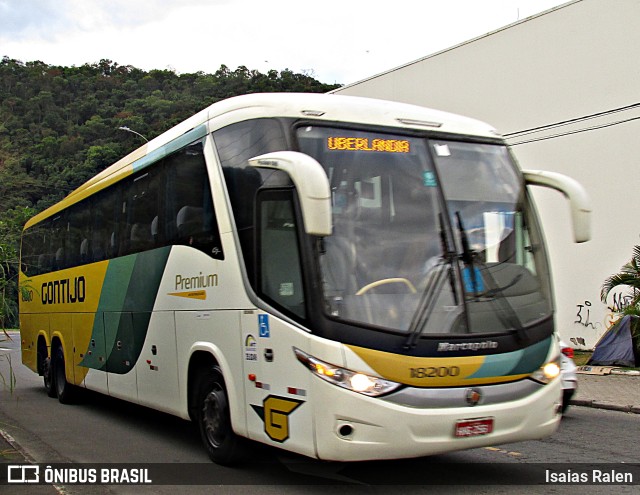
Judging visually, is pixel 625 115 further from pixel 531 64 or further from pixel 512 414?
pixel 512 414

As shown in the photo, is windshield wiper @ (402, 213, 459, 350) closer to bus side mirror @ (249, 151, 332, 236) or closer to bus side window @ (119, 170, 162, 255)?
bus side mirror @ (249, 151, 332, 236)

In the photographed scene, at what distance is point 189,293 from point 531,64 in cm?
1647

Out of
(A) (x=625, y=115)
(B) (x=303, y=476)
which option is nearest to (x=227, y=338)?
(B) (x=303, y=476)

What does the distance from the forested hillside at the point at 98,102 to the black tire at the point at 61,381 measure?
3.56 m

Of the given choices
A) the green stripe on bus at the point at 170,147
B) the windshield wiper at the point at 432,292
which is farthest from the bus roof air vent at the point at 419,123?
the green stripe on bus at the point at 170,147

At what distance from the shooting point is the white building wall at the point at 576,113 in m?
19.8

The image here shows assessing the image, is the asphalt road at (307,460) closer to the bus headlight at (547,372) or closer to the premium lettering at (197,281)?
the bus headlight at (547,372)

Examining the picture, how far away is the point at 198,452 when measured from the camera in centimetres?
891

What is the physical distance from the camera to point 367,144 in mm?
6926

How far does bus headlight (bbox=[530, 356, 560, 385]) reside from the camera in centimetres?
673

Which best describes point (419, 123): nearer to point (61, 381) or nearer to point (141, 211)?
point (141, 211)

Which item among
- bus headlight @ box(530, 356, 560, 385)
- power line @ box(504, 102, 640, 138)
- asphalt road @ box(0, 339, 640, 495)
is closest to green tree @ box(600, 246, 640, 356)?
power line @ box(504, 102, 640, 138)

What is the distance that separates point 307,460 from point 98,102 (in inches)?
2135

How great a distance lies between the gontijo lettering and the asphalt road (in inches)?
114
